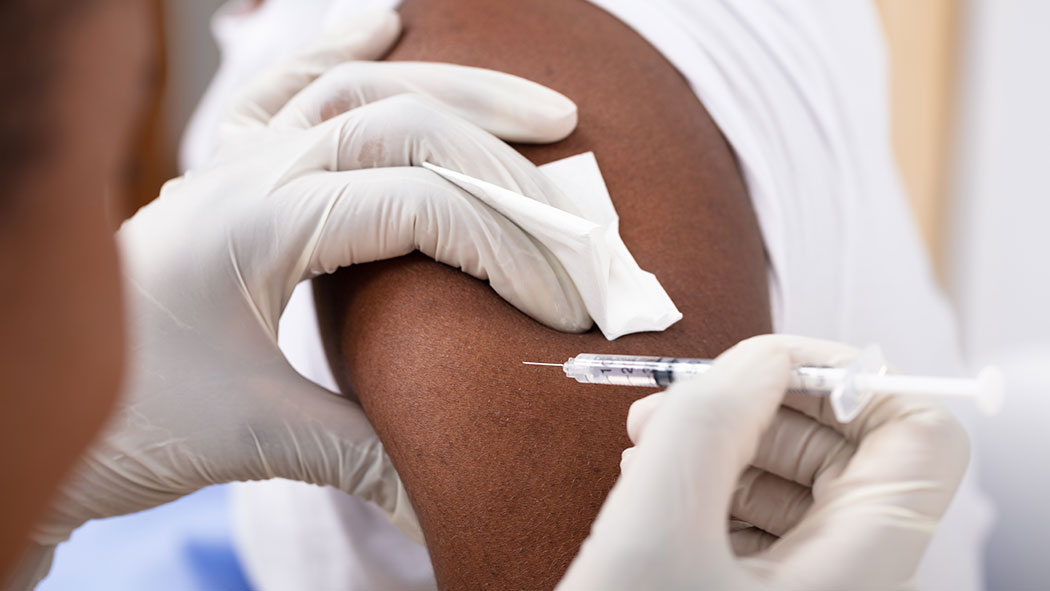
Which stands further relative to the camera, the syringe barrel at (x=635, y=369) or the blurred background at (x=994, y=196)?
the blurred background at (x=994, y=196)

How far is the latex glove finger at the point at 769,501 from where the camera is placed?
0.77 meters

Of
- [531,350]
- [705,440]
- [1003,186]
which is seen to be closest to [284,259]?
[531,350]

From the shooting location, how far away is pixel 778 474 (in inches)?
30.4

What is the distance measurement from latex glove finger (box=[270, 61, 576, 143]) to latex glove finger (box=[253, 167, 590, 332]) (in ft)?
0.52

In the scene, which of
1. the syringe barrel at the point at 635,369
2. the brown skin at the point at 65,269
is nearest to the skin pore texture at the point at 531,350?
the syringe barrel at the point at 635,369

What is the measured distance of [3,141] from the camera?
1.40 feet

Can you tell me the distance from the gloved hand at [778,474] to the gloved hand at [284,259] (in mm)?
298

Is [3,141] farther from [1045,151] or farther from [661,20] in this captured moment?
[1045,151]

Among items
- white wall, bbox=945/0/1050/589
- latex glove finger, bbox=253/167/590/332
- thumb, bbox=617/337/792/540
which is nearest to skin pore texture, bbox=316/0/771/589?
latex glove finger, bbox=253/167/590/332

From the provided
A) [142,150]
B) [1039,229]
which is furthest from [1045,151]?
[142,150]

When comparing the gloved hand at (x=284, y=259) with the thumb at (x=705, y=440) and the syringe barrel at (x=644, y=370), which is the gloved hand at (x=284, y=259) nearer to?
the syringe barrel at (x=644, y=370)

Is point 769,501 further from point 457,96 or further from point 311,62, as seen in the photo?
point 311,62

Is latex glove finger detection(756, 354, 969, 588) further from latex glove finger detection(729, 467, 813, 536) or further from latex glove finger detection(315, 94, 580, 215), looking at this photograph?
latex glove finger detection(315, 94, 580, 215)

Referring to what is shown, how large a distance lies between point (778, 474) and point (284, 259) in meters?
0.57
